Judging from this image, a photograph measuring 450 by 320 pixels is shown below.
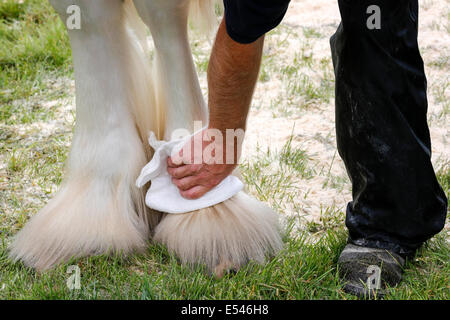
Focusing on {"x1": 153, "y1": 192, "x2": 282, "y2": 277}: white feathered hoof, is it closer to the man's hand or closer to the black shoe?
the man's hand

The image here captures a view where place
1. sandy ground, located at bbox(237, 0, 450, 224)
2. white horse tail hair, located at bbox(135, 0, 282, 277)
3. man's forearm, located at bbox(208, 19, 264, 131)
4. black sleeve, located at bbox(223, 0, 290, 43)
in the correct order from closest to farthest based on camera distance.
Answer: black sleeve, located at bbox(223, 0, 290, 43) < man's forearm, located at bbox(208, 19, 264, 131) < white horse tail hair, located at bbox(135, 0, 282, 277) < sandy ground, located at bbox(237, 0, 450, 224)

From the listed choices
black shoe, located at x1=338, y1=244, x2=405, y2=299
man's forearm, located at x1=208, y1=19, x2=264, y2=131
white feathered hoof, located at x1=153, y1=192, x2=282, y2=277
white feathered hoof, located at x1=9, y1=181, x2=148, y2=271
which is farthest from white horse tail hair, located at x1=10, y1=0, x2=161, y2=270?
black shoe, located at x1=338, y1=244, x2=405, y2=299

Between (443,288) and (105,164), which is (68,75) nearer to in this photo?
(105,164)

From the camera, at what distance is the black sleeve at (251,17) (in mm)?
908

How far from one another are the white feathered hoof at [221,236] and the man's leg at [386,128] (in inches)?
7.9

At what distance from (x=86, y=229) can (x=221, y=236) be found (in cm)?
30

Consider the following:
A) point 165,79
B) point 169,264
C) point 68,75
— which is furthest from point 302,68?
point 169,264

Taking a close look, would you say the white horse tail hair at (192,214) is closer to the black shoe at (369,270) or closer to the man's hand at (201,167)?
the man's hand at (201,167)

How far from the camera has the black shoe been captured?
1.13 m

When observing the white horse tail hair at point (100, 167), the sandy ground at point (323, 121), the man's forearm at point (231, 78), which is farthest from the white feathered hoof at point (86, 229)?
the sandy ground at point (323, 121)

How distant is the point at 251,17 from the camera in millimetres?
921

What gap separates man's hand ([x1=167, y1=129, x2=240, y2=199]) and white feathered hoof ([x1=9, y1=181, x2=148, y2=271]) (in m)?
0.14

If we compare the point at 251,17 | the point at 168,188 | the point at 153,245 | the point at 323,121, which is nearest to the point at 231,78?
the point at 251,17
